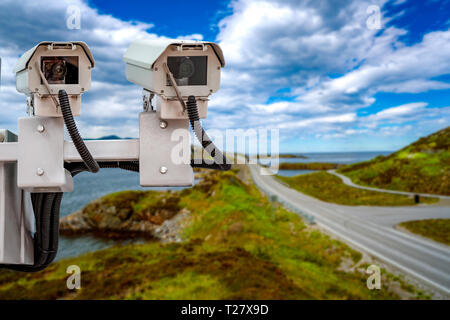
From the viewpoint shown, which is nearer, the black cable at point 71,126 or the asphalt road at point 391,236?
the black cable at point 71,126

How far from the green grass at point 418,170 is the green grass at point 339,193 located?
4.59 m

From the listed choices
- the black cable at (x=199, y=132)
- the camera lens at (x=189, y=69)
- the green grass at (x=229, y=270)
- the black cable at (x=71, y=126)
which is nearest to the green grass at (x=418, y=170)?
the green grass at (x=229, y=270)

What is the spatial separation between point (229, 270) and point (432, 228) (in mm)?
17023

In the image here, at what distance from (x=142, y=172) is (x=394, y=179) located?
2086 inches

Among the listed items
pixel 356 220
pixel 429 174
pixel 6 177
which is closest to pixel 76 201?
pixel 356 220

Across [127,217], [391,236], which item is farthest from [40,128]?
[127,217]

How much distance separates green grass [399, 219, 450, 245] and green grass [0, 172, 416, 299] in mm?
6794

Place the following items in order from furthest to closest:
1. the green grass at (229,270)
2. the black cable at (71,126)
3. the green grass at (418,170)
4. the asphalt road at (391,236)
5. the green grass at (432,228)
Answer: the green grass at (418,170) → the green grass at (432,228) → the asphalt road at (391,236) → the green grass at (229,270) → the black cable at (71,126)

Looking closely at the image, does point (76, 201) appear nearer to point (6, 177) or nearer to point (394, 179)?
point (394, 179)

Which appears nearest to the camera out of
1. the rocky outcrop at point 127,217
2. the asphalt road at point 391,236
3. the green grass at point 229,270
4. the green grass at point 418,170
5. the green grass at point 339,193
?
the green grass at point 229,270

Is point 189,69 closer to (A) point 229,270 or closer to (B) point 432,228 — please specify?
(A) point 229,270

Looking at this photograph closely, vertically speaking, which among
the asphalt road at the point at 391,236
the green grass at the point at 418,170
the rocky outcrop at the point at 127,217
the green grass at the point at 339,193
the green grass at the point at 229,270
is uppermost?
the green grass at the point at 418,170

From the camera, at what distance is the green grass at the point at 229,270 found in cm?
1479

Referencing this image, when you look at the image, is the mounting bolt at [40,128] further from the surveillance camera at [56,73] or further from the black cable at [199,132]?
the black cable at [199,132]
